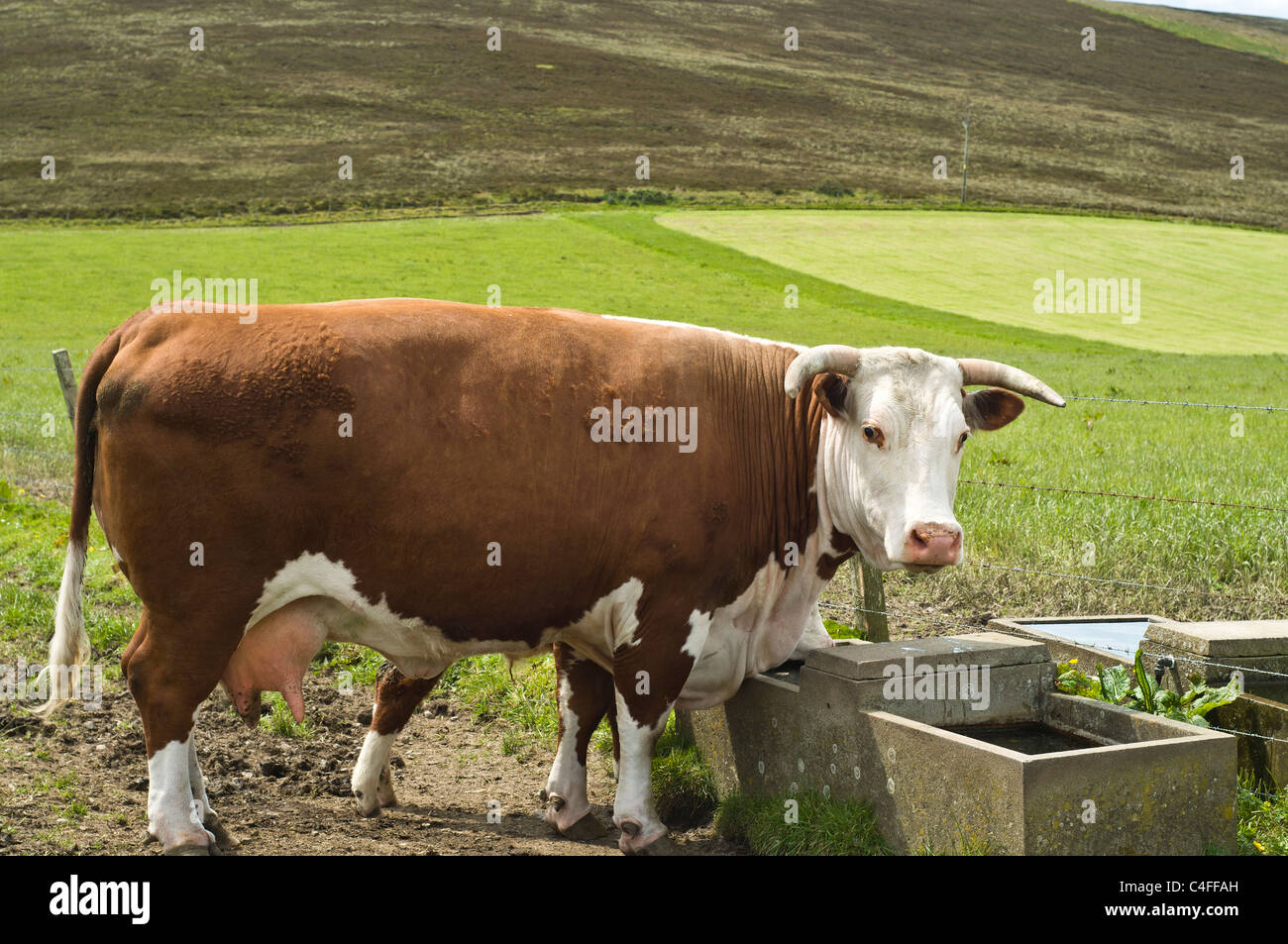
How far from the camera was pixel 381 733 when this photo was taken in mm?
6066

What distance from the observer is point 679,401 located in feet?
18.2

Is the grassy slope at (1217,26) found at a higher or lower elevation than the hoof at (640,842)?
higher

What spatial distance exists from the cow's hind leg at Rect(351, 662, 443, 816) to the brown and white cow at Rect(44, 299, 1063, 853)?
583mm

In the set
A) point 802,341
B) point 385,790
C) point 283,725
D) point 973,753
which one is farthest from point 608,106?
point 973,753

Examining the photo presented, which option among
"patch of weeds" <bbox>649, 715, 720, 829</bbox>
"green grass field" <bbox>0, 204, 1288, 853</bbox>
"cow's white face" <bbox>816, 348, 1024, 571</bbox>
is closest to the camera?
"cow's white face" <bbox>816, 348, 1024, 571</bbox>

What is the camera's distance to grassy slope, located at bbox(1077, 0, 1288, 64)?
12762 cm

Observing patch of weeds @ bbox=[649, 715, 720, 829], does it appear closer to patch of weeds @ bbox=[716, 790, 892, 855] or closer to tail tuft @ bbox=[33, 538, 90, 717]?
patch of weeds @ bbox=[716, 790, 892, 855]

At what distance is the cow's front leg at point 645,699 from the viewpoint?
17.7ft

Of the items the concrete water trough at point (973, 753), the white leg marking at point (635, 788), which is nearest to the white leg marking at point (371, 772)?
the white leg marking at point (635, 788)

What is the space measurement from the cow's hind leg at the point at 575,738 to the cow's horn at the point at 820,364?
5.89 ft

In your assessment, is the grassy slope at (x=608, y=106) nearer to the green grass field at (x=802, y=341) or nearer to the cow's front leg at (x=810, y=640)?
the green grass field at (x=802, y=341)

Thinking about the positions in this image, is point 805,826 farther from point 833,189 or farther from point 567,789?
point 833,189

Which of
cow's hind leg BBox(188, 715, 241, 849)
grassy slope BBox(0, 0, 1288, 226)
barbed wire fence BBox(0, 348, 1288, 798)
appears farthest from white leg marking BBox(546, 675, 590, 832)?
grassy slope BBox(0, 0, 1288, 226)

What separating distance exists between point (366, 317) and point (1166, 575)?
5972 mm
